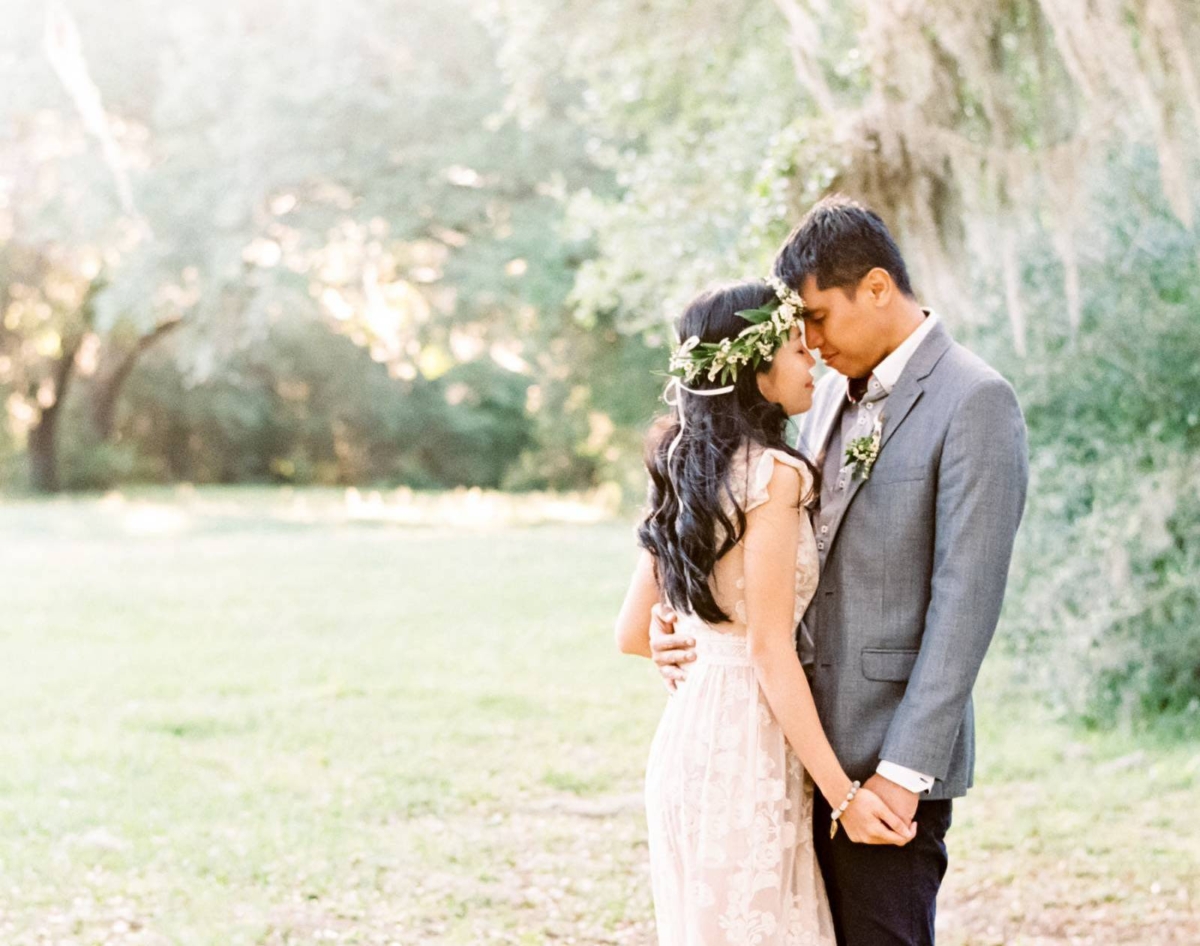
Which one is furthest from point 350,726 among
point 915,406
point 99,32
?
point 99,32

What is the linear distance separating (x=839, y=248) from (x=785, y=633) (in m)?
0.73

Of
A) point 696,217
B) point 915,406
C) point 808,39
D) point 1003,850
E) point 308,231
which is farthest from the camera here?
point 308,231

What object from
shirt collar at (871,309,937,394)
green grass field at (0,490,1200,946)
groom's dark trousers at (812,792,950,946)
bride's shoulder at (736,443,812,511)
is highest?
shirt collar at (871,309,937,394)

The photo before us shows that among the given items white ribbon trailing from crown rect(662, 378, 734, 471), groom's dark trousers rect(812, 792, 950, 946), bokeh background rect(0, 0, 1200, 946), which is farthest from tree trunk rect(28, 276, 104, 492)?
groom's dark trousers rect(812, 792, 950, 946)

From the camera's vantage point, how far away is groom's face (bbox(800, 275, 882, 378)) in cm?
271

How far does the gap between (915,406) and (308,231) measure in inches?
689

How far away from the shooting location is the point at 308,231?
758 inches

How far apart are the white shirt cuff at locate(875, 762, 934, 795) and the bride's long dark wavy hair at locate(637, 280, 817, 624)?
426 millimetres

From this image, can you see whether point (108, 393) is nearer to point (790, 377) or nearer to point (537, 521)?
point (537, 521)

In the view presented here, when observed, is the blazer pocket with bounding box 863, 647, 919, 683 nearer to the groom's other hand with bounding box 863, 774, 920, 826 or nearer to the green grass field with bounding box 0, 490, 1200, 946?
the groom's other hand with bounding box 863, 774, 920, 826

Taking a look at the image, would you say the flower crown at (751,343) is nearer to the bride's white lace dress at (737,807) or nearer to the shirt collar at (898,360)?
the shirt collar at (898,360)

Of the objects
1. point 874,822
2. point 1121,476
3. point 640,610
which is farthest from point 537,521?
point 874,822

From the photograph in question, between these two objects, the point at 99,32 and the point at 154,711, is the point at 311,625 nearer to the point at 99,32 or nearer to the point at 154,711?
the point at 154,711

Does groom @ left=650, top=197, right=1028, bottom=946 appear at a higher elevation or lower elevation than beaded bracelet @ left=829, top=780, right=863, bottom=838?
higher
